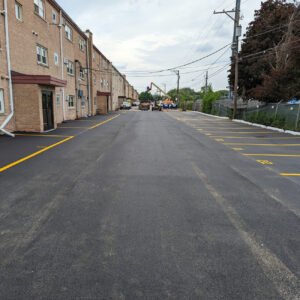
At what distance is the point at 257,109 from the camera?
2203cm

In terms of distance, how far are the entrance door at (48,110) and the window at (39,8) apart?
250 inches

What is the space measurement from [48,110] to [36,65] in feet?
12.2

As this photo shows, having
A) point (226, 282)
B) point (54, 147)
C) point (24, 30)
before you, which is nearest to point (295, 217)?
point (226, 282)

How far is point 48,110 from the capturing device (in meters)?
15.1

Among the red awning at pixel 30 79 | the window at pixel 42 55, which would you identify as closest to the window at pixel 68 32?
the window at pixel 42 55

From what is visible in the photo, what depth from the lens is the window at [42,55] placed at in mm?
16766

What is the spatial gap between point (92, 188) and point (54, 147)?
5.41m

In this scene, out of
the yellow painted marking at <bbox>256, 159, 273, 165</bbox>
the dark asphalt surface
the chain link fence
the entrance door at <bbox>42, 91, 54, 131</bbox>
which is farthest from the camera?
the chain link fence

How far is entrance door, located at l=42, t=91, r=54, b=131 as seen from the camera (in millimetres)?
14572

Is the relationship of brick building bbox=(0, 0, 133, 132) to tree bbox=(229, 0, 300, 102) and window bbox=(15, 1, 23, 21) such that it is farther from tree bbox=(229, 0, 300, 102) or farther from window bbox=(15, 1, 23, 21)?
tree bbox=(229, 0, 300, 102)

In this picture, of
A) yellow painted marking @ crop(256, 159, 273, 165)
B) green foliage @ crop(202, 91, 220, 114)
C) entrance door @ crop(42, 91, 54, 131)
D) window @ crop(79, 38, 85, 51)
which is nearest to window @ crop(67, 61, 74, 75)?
window @ crop(79, 38, 85, 51)

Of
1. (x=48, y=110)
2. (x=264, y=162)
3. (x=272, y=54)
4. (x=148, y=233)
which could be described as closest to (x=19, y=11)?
(x=48, y=110)

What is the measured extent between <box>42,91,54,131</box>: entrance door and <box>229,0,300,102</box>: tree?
54.0ft

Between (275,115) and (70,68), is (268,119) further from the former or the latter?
(70,68)
